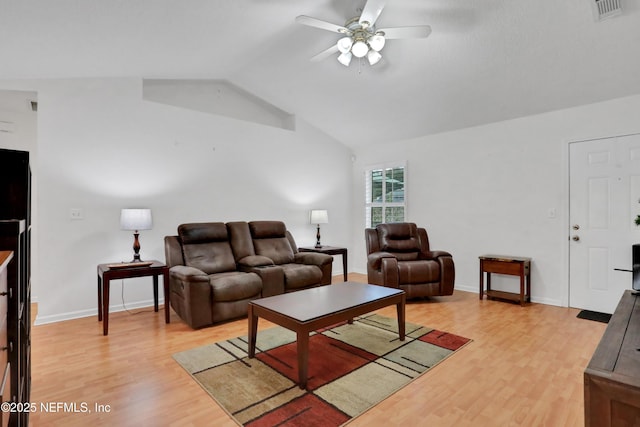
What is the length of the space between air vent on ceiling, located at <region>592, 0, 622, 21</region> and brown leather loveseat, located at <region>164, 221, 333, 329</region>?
331cm

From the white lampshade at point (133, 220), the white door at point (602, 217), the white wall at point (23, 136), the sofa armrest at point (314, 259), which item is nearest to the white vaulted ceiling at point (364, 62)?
the white door at point (602, 217)

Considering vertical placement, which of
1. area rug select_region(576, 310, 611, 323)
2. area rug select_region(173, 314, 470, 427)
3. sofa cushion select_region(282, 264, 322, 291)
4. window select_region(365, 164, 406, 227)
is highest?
window select_region(365, 164, 406, 227)

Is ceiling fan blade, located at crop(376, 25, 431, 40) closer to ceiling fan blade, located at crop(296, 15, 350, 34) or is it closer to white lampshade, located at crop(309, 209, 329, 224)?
ceiling fan blade, located at crop(296, 15, 350, 34)

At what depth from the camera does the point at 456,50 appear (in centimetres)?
326

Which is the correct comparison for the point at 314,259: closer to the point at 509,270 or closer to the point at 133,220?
the point at 133,220

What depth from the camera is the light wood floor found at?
70.0 inches

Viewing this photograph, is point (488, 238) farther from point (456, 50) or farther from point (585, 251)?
point (456, 50)

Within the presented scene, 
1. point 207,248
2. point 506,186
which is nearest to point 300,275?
point 207,248

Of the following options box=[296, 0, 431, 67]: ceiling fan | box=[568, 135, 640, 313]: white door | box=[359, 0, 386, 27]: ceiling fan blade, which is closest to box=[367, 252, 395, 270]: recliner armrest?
box=[568, 135, 640, 313]: white door

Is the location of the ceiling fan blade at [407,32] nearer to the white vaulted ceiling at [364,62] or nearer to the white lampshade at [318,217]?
the white vaulted ceiling at [364,62]

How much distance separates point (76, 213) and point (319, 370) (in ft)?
9.86

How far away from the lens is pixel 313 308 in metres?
2.36

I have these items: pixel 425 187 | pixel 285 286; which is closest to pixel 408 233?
pixel 425 187

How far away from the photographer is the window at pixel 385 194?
5410 mm
